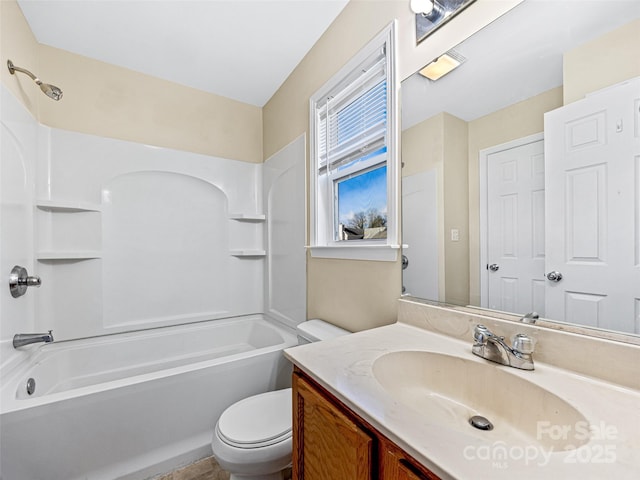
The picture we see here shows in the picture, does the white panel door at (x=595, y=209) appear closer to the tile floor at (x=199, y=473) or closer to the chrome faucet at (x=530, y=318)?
the chrome faucet at (x=530, y=318)

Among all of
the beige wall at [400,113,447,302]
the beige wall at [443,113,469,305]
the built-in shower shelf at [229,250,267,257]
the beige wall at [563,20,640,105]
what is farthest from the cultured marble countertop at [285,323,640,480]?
the built-in shower shelf at [229,250,267,257]

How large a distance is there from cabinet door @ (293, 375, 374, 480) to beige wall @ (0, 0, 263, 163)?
214cm

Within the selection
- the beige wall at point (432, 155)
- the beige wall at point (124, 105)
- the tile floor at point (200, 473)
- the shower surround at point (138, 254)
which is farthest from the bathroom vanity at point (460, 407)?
the beige wall at point (124, 105)

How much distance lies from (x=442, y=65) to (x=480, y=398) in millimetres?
1200

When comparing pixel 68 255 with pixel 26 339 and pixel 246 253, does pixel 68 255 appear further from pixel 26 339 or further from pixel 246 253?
pixel 246 253

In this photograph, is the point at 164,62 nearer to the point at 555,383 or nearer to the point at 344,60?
the point at 344,60

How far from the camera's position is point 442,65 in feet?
3.69

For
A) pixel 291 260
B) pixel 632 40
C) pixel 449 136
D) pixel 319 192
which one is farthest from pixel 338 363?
pixel 291 260

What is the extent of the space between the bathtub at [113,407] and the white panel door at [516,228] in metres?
1.39

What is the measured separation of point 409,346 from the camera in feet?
3.15

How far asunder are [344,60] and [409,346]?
155cm

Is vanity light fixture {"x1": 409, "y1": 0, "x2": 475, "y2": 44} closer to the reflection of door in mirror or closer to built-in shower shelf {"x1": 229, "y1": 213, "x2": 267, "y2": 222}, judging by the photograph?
the reflection of door in mirror

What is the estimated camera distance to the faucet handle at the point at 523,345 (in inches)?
30.2

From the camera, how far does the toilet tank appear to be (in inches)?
60.1
